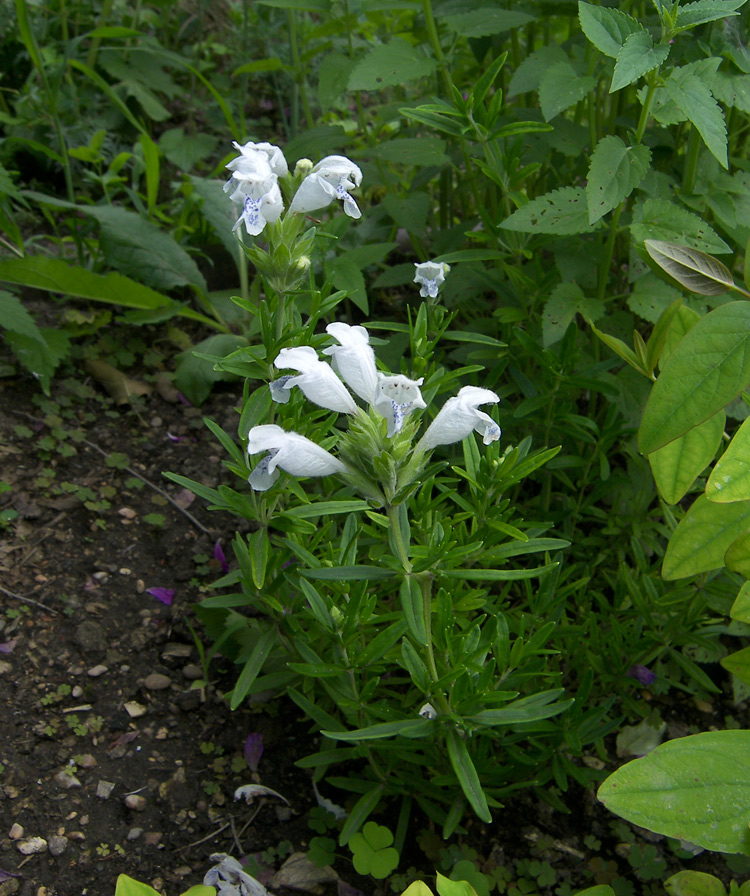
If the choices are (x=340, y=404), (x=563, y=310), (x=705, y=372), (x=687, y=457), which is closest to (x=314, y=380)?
(x=340, y=404)

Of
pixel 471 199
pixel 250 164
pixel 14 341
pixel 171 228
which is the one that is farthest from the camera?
pixel 171 228

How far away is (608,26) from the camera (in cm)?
181

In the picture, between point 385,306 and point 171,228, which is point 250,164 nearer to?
point 385,306

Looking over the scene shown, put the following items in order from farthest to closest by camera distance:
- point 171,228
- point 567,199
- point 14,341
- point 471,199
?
point 171,228 < point 471,199 < point 14,341 < point 567,199

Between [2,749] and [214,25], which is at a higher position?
[214,25]

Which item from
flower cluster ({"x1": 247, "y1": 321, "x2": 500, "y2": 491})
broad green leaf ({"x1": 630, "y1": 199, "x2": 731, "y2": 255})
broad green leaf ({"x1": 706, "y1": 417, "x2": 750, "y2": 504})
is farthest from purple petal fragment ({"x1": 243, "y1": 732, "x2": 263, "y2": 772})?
broad green leaf ({"x1": 630, "y1": 199, "x2": 731, "y2": 255})

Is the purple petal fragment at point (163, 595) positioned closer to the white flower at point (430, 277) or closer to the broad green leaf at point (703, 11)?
the white flower at point (430, 277)

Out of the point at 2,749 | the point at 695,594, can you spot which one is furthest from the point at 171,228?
the point at 695,594

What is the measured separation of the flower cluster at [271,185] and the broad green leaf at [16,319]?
3.68 ft

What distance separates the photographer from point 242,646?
2.07m

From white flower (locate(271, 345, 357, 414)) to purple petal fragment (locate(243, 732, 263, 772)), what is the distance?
40.6 inches

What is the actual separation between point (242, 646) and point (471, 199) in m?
1.87

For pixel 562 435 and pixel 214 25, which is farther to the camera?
pixel 214 25

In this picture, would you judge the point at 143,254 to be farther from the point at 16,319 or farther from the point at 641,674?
the point at 641,674
